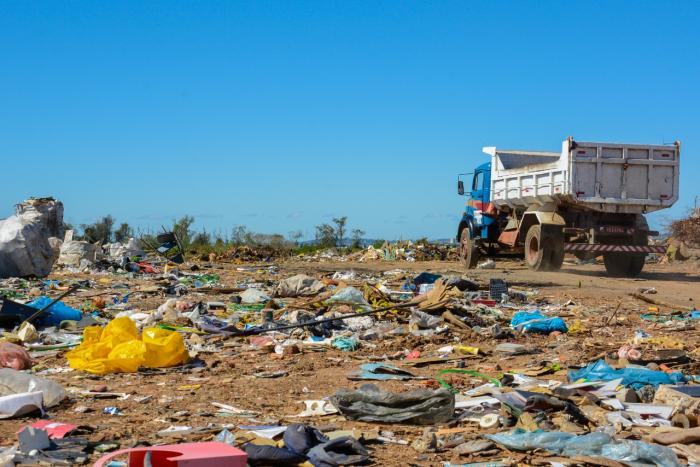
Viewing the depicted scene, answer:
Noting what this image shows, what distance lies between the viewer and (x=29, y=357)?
675 centimetres

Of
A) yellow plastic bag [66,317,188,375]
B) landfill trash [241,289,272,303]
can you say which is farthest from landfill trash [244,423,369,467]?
landfill trash [241,289,272,303]

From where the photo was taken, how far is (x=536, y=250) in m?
16.8

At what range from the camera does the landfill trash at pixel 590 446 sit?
385cm

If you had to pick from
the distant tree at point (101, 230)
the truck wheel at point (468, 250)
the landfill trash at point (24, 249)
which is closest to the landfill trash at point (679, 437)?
the landfill trash at point (24, 249)

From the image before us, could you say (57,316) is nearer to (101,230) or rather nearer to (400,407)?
(400,407)

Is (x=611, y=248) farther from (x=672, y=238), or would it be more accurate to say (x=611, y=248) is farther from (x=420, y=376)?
(x=420, y=376)

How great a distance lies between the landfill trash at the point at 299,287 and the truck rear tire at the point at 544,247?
639 centimetres

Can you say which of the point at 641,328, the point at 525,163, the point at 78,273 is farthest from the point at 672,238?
the point at 78,273

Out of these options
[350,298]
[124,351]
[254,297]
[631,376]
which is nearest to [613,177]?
[350,298]

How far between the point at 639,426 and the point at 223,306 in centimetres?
705

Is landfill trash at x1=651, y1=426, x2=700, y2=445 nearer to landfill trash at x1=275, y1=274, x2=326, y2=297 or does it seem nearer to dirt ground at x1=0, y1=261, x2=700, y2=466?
dirt ground at x1=0, y1=261, x2=700, y2=466

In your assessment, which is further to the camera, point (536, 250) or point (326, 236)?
point (326, 236)

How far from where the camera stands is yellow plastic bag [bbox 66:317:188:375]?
6410 millimetres

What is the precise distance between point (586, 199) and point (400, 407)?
11.6 m
